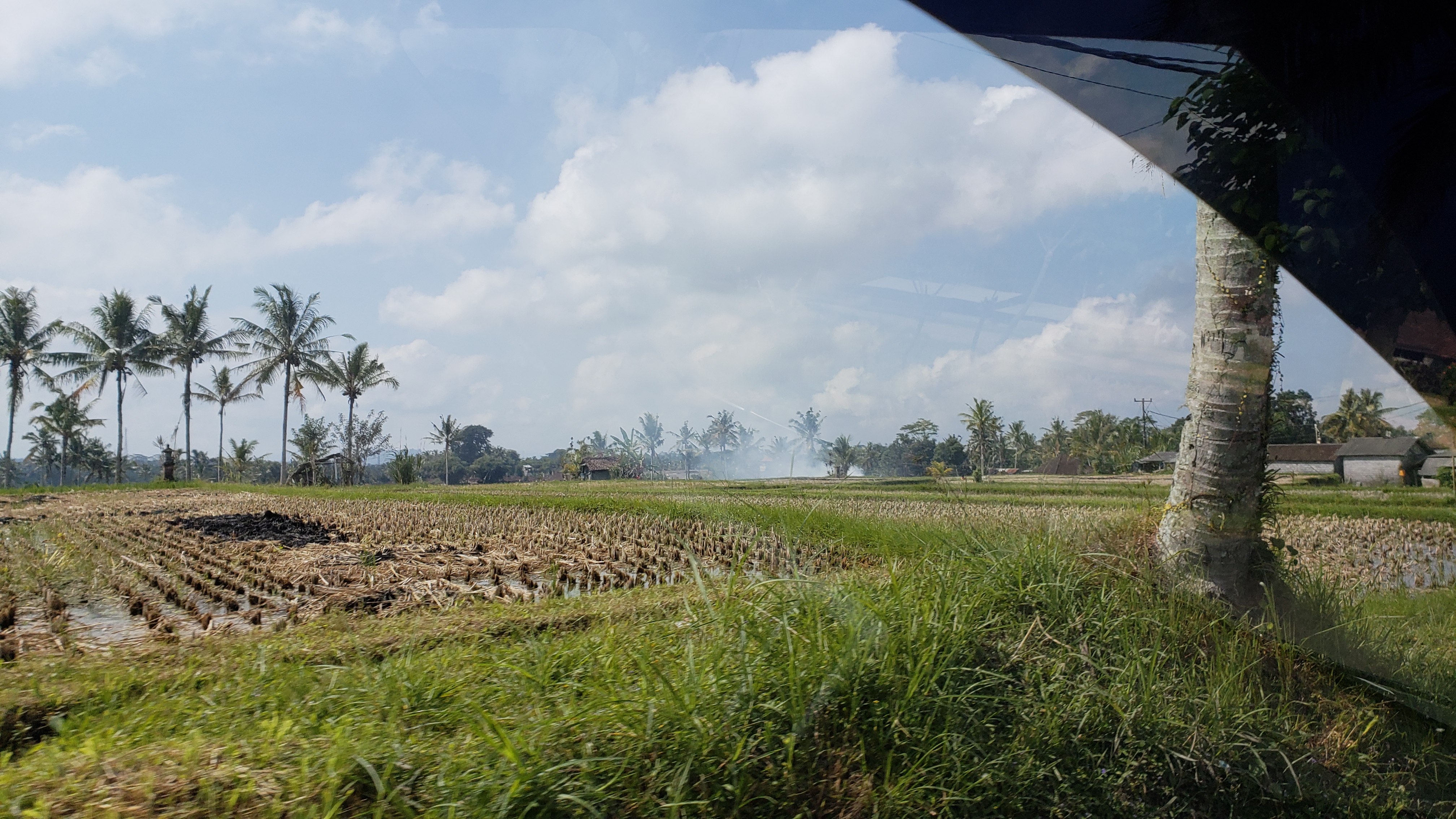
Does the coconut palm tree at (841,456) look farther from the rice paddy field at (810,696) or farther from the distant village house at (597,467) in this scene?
the distant village house at (597,467)

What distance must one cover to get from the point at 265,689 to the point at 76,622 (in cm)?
287

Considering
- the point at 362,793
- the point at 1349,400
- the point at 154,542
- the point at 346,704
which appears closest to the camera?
the point at 362,793

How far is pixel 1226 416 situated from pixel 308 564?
7.34m

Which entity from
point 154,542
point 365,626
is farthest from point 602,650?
point 154,542

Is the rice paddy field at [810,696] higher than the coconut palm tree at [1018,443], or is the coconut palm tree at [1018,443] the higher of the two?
the coconut palm tree at [1018,443]

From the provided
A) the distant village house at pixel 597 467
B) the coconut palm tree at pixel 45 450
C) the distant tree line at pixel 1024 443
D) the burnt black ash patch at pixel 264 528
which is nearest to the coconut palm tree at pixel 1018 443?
the distant tree line at pixel 1024 443

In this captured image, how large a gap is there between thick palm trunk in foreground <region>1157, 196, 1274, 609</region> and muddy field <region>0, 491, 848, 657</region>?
1812 mm

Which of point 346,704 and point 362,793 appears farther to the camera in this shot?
point 346,704

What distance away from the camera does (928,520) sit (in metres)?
5.59

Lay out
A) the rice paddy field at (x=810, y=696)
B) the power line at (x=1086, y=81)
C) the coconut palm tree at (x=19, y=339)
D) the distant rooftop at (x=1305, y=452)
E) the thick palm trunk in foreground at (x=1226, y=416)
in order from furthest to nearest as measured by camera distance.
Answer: the coconut palm tree at (x=19, y=339)
the thick palm trunk in foreground at (x=1226, y=416)
the distant rooftop at (x=1305, y=452)
the power line at (x=1086, y=81)
the rice paddy field at (x=810, y=696)

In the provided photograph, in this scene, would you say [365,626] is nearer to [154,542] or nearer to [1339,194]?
[1339,194]

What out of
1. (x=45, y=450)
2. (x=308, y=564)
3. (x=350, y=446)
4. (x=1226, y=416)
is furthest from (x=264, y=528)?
(x=45, y=450)

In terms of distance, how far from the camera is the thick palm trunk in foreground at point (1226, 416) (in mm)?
3209

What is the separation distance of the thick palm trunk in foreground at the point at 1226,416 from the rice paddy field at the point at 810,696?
0.65 feet
